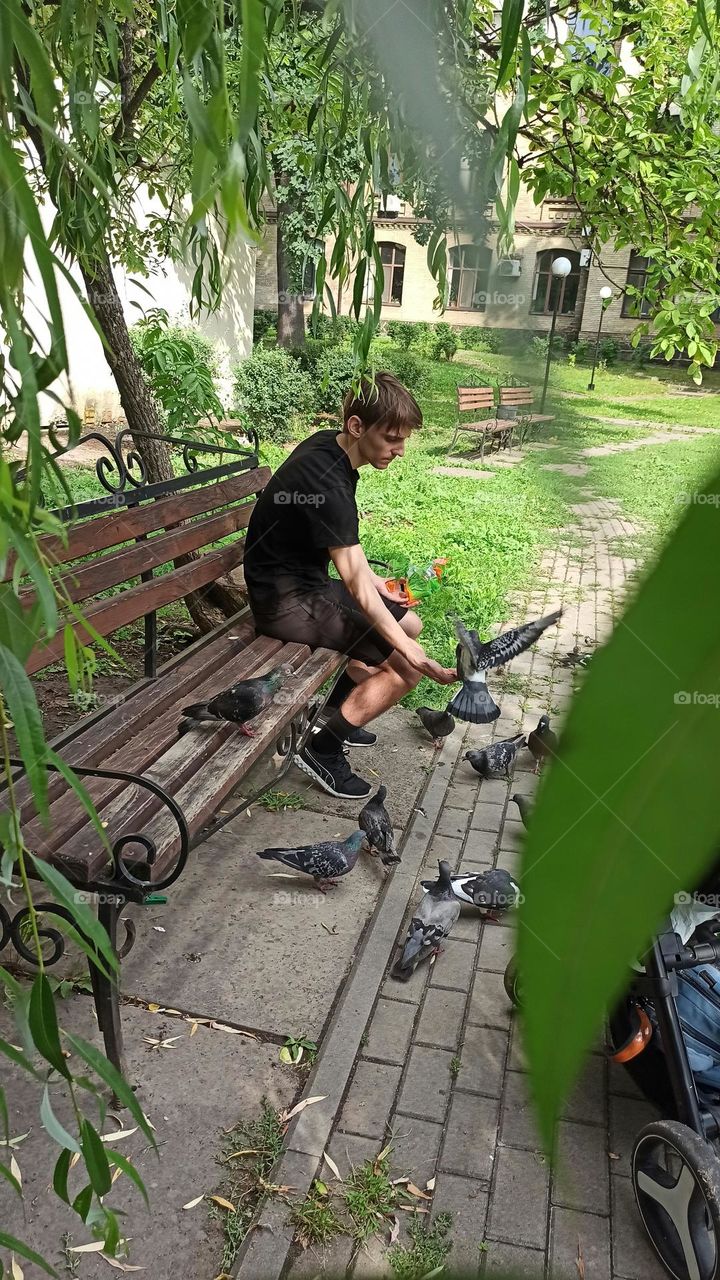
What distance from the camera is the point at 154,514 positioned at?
3.96 metres

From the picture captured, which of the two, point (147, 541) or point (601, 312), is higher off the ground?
point (601, 312)

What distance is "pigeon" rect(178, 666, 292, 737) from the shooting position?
2971 millimetres

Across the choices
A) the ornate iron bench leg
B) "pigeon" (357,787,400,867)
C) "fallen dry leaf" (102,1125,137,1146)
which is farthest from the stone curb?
the ornate iron bench leg

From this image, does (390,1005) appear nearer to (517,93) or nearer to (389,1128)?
(389,1128)

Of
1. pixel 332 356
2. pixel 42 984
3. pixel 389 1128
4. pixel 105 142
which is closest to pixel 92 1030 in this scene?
pixel 389 1128

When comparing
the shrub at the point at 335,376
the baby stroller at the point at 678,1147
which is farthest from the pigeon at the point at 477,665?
the shrub at the point at 335,376

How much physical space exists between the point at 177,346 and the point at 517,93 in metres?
4.56

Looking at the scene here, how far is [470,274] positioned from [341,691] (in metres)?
4.19

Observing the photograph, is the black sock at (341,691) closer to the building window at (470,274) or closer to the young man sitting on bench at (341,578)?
the young man sitting on bench at (341,578)

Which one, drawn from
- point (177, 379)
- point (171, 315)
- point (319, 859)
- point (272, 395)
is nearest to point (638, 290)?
point (319, 859)

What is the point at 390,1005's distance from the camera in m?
2.95

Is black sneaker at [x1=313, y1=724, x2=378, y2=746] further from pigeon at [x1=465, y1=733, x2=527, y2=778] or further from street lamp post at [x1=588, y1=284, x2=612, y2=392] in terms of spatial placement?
street lamp post at [x1=588, y1=284, x2=612, y2=392]

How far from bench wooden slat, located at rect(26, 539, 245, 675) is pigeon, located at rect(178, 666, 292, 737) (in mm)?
427

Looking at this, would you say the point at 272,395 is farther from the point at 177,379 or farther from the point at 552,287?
the point at 552,287
